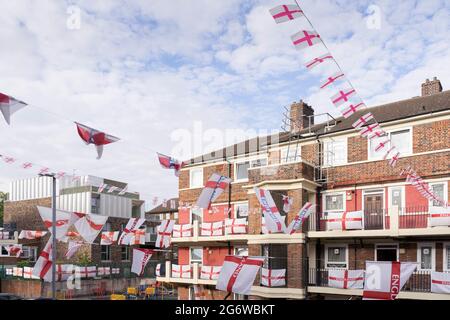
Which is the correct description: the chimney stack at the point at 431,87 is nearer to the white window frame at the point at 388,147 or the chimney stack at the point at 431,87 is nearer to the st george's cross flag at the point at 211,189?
the white window frame at the point at 388,147

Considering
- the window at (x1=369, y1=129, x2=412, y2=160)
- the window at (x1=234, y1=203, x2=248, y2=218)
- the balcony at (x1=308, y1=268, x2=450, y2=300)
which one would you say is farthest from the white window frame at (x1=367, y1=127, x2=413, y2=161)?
the window at (x1=234, y1=203, x2=248, y2=218)

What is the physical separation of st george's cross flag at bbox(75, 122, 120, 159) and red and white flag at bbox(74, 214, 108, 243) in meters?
6.47

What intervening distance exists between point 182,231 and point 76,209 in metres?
21.1

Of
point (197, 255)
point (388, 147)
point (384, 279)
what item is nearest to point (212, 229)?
point (197, 255)

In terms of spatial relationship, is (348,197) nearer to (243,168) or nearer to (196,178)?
(243,168)

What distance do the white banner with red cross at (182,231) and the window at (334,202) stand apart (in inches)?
304

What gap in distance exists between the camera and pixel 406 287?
1752 cm

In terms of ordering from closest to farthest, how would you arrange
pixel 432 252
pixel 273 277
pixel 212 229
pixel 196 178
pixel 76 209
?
pixel 432 252
pixel 273 277
pixel 212 229
pixel 196 178
pixel 76 209

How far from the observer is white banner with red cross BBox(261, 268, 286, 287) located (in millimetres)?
19047

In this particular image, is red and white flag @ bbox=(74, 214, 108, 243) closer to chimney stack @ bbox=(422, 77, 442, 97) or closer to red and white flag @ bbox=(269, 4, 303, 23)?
red and white flag @ bbox=(269, 4, 303, 23)

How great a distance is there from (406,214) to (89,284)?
23183mm

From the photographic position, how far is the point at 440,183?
18000mm
